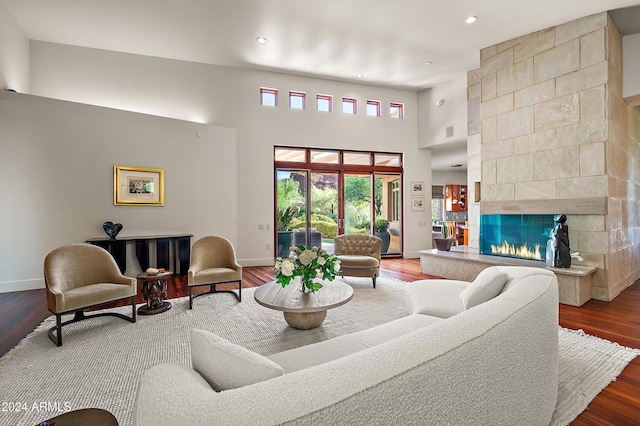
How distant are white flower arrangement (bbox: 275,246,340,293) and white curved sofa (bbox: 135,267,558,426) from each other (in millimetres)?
1873

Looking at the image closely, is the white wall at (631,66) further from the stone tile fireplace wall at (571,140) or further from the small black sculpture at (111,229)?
the small black sculpture at (111,229)

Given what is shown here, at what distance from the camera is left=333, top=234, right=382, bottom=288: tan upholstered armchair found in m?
4.79

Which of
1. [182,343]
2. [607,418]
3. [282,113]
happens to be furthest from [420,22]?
[182,343]

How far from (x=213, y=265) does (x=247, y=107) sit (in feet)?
13.1

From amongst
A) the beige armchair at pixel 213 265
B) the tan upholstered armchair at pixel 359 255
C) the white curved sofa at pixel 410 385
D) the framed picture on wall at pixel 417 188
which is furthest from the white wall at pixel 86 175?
the white curved sofa at pixel 410 385

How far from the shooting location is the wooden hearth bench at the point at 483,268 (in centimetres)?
390

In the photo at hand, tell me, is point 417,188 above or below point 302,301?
above

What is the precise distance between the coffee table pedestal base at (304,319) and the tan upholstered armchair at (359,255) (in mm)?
1749

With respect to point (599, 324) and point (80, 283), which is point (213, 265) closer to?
point (80, 283)

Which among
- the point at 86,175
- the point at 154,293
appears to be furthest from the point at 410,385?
the point at 86,175

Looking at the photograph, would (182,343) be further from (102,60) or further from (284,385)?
(102,60)

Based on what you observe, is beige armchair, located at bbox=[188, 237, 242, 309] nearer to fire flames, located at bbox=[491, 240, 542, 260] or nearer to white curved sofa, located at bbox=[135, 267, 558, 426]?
white curved sofa, located at bbox=[135, 267, 558, 426]

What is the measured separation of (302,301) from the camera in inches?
113

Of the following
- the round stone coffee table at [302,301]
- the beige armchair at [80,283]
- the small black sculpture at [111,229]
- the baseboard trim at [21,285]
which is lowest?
the baseboard trim at [21,285]
